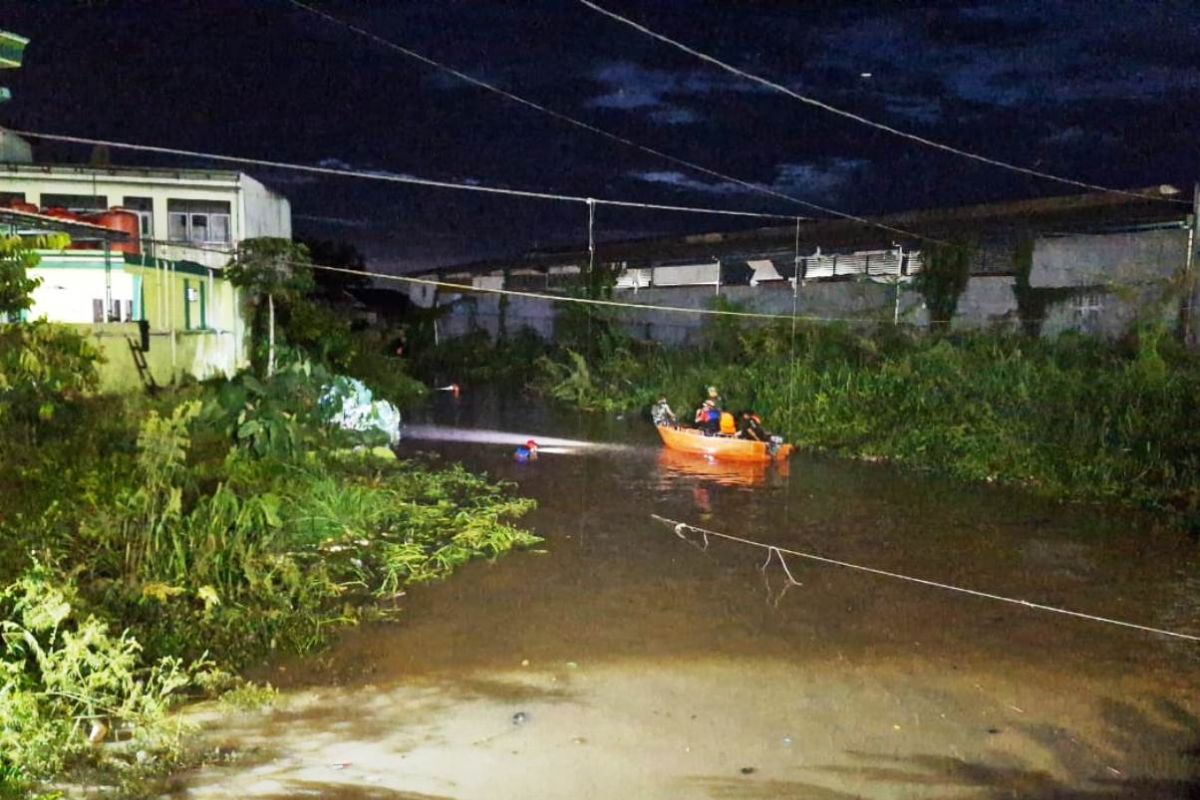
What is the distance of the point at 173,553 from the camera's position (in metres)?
7.66

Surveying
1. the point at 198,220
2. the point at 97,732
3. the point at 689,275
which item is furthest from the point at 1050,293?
the point at 198,220

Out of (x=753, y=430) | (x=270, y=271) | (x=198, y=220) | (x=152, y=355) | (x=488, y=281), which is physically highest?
(x=488, y=281)

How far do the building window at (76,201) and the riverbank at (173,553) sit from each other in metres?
9.57

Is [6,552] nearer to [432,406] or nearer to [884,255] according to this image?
[432,406]

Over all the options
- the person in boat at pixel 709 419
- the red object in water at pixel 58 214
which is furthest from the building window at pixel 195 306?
the person in boat at pixel 709 419

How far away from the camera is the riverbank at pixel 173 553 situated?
533cm

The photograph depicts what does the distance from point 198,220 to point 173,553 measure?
15.1 meters

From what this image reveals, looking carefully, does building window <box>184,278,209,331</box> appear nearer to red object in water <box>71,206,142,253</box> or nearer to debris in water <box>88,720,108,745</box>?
red object in water <box>71,206,142,253</box>

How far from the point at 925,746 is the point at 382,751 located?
3.25 meters

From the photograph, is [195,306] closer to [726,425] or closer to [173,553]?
[726,425]

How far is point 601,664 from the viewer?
6887 mm

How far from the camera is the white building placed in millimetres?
19594

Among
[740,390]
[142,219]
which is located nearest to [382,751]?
[740,390]

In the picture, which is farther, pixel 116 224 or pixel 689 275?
pixel 689 275
